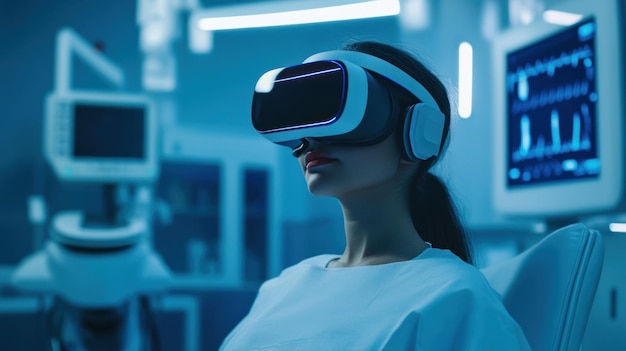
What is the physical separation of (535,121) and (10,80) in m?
3.30

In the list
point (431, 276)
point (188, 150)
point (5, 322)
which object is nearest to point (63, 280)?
point (188, 150)

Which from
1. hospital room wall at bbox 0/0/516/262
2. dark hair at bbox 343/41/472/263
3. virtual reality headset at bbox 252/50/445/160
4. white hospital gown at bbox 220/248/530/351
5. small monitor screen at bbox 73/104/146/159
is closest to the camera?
white hospital gown at bbox 220/248/530/351

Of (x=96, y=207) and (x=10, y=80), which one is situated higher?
(x=10, y=80)

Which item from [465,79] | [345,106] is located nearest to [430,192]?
[345,106]

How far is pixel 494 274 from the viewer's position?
121cm

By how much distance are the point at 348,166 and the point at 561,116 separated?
92 cm

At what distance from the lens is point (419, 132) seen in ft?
3.46

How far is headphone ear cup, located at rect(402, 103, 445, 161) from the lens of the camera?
1054 millimetres

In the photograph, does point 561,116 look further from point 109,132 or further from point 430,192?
point 109,132

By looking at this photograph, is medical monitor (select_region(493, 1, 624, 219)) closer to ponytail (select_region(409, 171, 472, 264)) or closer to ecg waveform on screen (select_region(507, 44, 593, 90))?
ecg waveform on screen (select_region(507, 44, 593, 90))

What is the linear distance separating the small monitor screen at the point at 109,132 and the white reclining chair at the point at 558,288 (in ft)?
7.28

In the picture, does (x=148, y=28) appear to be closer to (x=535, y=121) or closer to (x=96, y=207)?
(x=96, y=207)

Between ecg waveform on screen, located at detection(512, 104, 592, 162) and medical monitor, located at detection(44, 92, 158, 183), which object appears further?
medical monitor, located at detection(44, 92, 158, 183)

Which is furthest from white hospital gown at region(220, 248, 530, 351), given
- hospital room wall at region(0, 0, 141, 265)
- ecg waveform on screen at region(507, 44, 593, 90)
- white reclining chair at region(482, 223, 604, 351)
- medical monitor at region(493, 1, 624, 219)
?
hospital room wall at region(0, 0, 141, 265)
